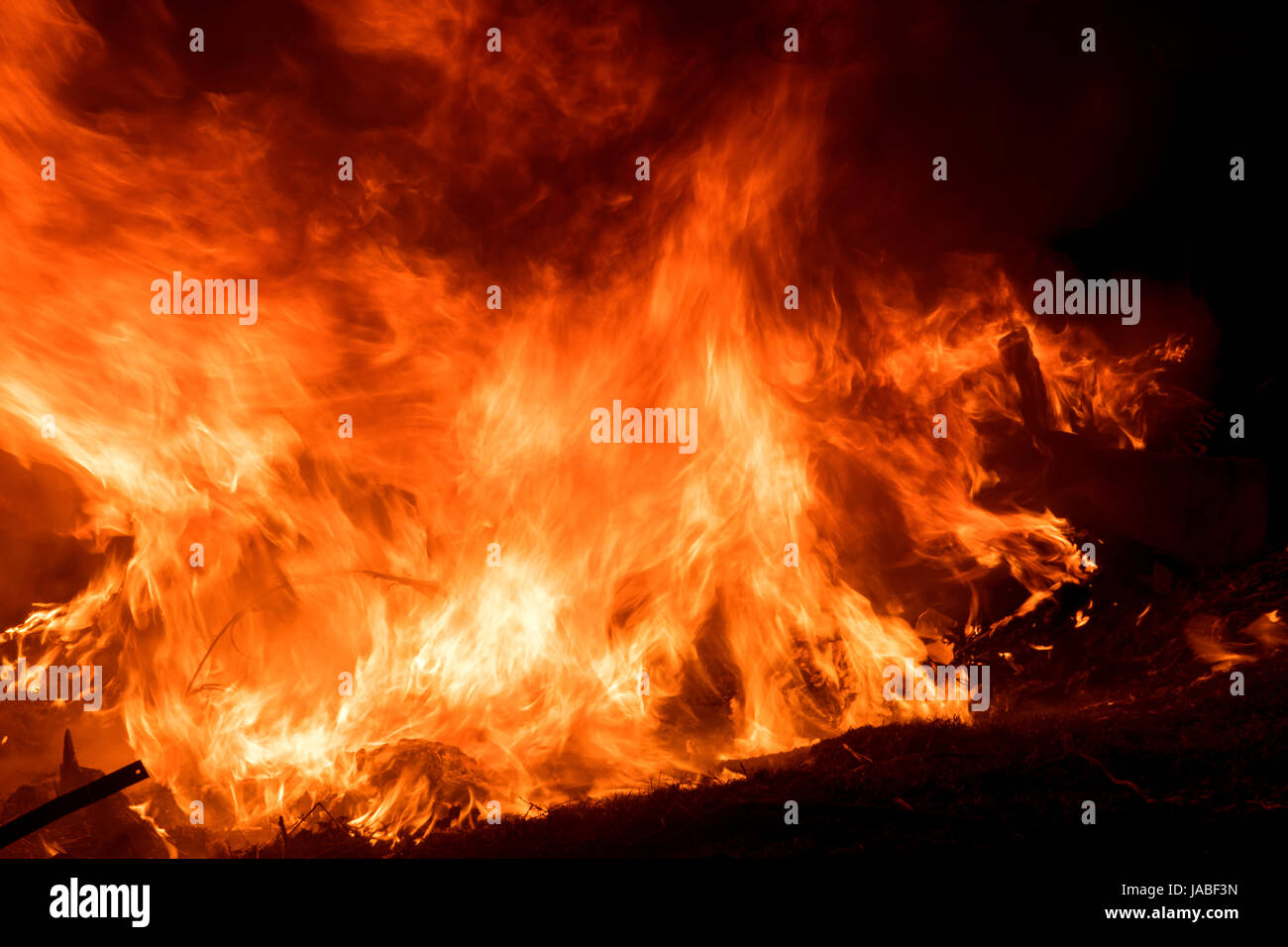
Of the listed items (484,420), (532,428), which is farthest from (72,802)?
(532,428)

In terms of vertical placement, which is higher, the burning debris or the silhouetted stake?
the burning debris

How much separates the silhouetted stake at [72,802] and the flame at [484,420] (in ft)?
10.4

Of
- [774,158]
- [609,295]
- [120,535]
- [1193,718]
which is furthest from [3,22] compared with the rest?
[1193,718]

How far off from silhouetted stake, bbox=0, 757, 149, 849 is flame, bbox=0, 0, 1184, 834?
3.16 metres

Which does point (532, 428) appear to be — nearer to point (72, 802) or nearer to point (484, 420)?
point (484, 420)

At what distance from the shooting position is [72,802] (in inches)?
264

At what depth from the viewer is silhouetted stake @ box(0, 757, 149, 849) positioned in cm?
654

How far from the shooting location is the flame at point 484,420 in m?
10.1

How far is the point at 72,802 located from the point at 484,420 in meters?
5.62

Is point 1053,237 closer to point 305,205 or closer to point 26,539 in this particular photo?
→ point 305,205

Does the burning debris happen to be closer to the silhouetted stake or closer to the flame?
the flame

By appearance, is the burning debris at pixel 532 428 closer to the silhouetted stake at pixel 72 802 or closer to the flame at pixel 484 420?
the flame at pixel 484 420

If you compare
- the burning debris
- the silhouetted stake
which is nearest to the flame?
the burning debris

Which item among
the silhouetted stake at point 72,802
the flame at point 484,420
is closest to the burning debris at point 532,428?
the flame at point 484,420
